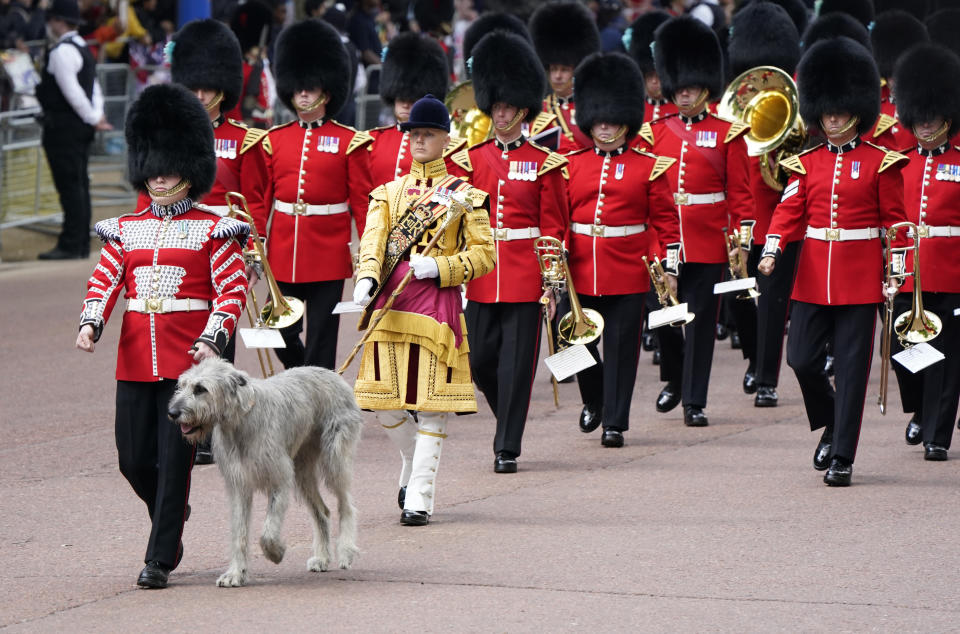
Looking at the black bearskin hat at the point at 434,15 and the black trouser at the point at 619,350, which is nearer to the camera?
the black trouser at the point at 619,350

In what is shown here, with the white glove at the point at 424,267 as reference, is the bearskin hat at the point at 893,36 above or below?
above

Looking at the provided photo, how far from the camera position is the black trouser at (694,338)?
9.43 m

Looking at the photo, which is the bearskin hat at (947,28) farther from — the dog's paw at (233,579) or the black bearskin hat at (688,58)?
the dog's paw at (233,579)

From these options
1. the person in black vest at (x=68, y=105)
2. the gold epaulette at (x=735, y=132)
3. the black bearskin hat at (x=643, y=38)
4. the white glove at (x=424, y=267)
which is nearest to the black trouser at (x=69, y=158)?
the person in black vest at (x=68, y=105)

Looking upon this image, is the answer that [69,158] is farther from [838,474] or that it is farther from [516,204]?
[838,474]

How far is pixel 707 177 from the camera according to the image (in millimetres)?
9844

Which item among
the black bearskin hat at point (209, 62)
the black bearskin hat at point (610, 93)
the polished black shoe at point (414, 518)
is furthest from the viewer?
the black bearskin hat at point (209, 62)

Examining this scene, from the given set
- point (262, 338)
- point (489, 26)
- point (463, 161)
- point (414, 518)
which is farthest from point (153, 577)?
point (489, 26)

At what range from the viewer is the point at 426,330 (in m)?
6.93

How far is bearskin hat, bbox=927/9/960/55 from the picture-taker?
12164mm

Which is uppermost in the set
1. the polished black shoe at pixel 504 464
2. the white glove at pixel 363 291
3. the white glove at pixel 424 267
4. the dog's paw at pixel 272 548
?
the white glove at pixel 424 267

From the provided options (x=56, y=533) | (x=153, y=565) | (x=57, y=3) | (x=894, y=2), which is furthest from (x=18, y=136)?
(x=153, y=565)

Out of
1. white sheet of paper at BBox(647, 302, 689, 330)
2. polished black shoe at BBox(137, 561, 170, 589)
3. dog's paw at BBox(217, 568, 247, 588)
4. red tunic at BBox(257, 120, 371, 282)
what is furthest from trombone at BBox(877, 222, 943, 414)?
polished black shoe at BBox(137, 561, 170, 589)

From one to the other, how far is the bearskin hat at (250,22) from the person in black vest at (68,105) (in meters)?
1.79
